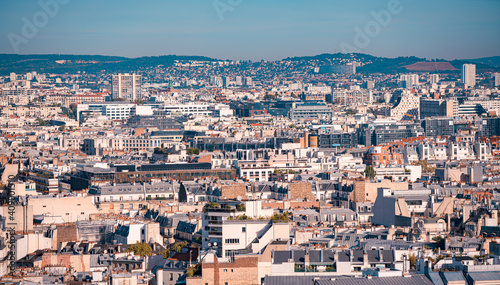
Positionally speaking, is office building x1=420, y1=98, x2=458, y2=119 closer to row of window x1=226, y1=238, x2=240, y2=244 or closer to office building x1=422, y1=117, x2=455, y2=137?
office building x1=422, y1=117, x2=455, y2=137

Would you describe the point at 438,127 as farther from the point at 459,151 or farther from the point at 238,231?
the point at 238,231

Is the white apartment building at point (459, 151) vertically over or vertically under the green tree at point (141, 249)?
over

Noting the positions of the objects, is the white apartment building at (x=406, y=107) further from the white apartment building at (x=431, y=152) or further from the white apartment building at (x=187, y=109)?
the white apartment building at (x=431, y=152)

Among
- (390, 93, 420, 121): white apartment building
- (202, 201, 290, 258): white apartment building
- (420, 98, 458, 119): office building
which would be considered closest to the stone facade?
(202, 201, 290, 258): white apartment building

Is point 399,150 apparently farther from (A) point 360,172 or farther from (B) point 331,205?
(B) point 331,205

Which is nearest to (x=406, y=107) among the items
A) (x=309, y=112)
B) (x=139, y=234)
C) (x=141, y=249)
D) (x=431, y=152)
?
(x=309, y=112)

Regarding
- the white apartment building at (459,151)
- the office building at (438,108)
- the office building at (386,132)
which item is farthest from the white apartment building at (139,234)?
the office building at (438,108)

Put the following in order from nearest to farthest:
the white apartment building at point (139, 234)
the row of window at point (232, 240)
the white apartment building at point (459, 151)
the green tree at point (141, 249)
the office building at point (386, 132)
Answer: the row of window at point (232, 240) < the green tree at point (141, 249) < the white apartment building at point (139, 234) < the white apartment building at point (459, 151) < the office building at point (386, 132)

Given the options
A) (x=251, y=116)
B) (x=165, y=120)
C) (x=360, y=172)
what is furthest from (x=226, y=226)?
(x=251, y=116)

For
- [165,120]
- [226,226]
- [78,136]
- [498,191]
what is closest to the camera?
[226,226]
